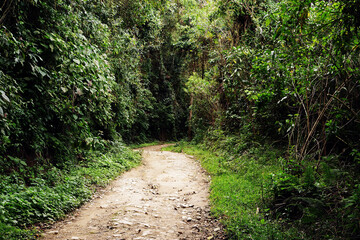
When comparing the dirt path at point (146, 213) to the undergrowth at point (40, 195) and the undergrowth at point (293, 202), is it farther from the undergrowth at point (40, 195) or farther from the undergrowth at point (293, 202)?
the undergrowth at point (293, 202)

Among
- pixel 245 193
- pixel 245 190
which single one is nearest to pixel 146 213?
pixel 245 193

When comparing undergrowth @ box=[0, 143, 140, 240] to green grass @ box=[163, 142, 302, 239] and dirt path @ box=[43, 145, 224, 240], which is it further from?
green grass @ box=[163, 142, 302, 239]

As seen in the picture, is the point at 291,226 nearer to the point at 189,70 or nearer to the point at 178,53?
the point at 189,70

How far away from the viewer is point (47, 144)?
24.2 ft

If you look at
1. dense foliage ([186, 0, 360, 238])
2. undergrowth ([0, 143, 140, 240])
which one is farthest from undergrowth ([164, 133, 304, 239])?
undergrowth ([0, 143, 140, 240])

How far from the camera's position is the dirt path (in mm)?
4637

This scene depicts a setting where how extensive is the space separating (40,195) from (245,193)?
5.21 m

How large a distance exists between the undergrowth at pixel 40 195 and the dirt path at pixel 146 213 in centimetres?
32

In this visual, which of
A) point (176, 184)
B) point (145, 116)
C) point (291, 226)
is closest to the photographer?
point (291, 226)

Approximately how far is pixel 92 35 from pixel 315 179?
352 inches

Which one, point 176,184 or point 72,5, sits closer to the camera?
point 72,5

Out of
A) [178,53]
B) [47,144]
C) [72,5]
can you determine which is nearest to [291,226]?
[47,144]

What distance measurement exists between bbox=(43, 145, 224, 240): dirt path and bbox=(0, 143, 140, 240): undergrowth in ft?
1.04

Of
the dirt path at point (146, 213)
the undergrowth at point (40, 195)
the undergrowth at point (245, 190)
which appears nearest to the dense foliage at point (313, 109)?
the undergrowth at point (245, 190)
